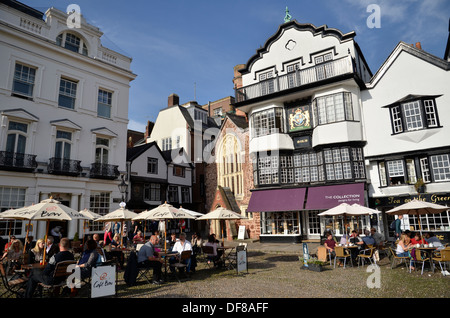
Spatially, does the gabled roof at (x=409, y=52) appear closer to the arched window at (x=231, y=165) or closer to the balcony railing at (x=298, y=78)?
the balcony railing at (x=298, y=78)

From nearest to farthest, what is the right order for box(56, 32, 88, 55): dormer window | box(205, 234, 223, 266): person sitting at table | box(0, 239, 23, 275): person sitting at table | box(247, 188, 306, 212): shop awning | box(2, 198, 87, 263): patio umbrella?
box(2, 198, 87, 263): patio umbrella
box(0, 239, 23, 275): person sitting at table
box(205, 234, 223, 266): person sitting at table
box(247, 188, 306, 212): shop awning
box(56, 32, 88, 55): dormer window

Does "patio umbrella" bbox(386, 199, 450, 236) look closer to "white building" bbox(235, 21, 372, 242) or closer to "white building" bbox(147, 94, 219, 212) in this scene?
"white building" bbox(235, 21, 372, 242)

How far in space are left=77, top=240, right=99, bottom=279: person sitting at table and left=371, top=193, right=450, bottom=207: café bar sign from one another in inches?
673

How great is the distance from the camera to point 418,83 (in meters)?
18.6

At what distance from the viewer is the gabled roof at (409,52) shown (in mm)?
18062

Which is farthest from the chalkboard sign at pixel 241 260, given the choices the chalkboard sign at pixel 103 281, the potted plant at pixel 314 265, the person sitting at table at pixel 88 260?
the person sitting at table at pixel 88 260

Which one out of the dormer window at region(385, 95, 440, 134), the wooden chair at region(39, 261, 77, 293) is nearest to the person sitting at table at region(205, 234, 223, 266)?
the wooden chair at region(39, 261, 77, 293)

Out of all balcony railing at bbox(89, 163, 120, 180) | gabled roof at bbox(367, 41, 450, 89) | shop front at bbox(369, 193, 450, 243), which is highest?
gabled roof at bbox(367, 41, 450, 89)

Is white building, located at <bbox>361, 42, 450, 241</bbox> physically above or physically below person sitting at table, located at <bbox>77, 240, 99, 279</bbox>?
above

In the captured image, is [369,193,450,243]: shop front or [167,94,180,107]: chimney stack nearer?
[369,193,450,243]: shop front

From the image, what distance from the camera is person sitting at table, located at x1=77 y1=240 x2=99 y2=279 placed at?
8359 mm
